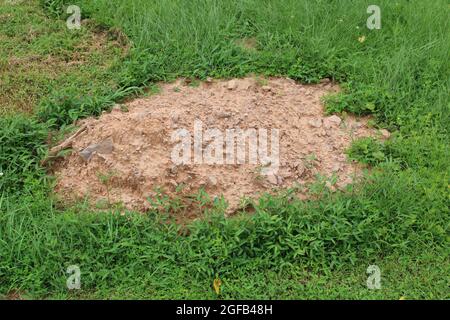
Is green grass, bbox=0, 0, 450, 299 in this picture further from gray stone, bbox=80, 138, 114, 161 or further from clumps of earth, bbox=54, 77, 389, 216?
gray stone, bbox=80, 138, 114, 161

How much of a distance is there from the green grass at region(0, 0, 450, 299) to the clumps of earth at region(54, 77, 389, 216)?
161mm

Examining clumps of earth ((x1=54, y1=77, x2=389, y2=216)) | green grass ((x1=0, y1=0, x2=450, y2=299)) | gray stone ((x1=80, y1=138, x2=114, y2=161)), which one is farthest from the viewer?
gray stone ((x1=80, y1=138, x2=114, y2=161))

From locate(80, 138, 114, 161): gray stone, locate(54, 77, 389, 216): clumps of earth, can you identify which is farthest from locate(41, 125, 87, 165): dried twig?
locate(80, 138, 114, 161): gray stone

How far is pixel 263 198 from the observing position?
13.8 ft

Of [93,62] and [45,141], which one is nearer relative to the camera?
[45,141]

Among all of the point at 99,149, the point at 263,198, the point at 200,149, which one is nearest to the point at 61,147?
the point at 99,149

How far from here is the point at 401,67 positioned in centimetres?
524

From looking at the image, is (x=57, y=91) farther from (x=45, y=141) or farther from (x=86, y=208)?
(x=86, y=208)

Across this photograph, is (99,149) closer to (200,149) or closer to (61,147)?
(61,147)

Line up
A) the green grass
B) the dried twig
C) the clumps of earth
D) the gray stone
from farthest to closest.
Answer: the dried twig, the gray stone, the clumps of earth, the green grass

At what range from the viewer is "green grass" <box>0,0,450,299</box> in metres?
3.89

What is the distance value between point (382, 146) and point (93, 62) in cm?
270
